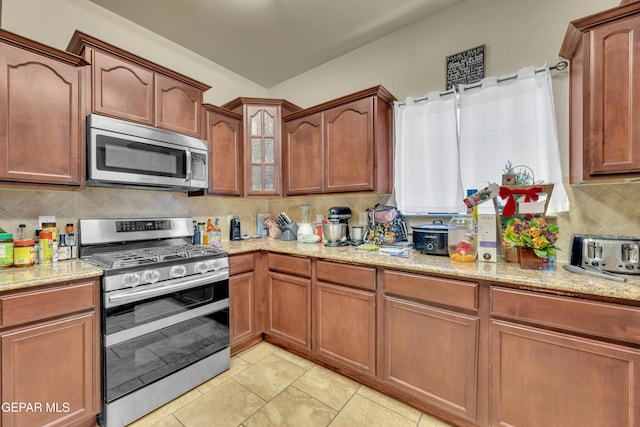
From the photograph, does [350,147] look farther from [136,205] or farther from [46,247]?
[46,247]

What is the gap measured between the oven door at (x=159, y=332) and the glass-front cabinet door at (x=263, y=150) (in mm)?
1067

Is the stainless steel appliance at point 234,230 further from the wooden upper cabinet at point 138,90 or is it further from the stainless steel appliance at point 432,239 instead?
the stainless steel appliance at point 432,239

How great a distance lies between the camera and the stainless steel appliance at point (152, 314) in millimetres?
1512

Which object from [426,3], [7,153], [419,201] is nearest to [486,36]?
[426,3]

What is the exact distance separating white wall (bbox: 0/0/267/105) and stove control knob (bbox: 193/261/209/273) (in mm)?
1782

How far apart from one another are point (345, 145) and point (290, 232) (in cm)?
103

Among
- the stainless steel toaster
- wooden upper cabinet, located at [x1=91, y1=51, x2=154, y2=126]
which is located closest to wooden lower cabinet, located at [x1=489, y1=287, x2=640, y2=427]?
the stainless steel toaster

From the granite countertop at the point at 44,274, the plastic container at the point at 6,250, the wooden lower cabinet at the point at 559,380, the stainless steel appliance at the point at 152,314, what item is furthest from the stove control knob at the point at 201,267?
the wooden lower cabinet at the point at 559,380

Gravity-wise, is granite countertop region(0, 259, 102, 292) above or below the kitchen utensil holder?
below

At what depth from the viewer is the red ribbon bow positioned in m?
1.57

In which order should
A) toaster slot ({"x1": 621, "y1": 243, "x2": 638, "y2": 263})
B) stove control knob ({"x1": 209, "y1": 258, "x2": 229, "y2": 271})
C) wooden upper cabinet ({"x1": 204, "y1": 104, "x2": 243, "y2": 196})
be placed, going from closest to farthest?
toaster slot ({"x1": 621, "y1": 243, "x2": 638, "y2": 263})
stove control knob ({"x1": 209, "y1": 258, "x2": 229, "y2": 271})
wooden upper cabinet ({"x1": 204, "y1": 104, "x2": 243, "y2": 196})

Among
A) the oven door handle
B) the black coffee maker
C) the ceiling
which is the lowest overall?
the oven door handle

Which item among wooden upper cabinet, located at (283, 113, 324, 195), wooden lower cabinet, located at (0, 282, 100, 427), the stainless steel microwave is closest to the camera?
wooden lower cabinet, located at (0, 282, 100, 427)

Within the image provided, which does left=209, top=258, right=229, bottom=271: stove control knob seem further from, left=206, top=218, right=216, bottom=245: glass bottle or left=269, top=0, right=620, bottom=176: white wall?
left=269, top=0, right=620, bottom=176: white wall
